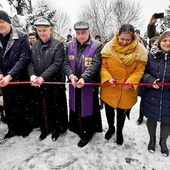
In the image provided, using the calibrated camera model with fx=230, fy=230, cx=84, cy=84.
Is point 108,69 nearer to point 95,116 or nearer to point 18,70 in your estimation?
point 95,116

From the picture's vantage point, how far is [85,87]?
11.8 ft

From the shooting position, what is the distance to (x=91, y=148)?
3.62 meters

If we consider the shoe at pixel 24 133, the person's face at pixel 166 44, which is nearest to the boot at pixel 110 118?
the person's face at pixel 166 44

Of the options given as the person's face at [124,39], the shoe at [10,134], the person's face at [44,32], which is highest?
the person's face at [44,32]

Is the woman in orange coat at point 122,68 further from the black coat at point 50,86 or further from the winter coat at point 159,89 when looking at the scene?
the black coat at point 50,86

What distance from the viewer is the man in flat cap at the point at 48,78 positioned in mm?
3475

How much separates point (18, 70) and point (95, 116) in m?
1.48

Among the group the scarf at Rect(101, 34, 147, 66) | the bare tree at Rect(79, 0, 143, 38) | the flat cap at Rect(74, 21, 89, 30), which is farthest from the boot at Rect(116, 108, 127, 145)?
the bare tree at Rect(79, 0, 143, 38)

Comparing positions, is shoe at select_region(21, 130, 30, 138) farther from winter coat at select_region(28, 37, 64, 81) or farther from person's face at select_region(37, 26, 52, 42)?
person's face at select_region(37, 26, 52, 42)

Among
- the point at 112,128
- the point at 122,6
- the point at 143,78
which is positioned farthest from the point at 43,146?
the point at 122,6

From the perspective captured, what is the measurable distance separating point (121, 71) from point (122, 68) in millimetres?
51

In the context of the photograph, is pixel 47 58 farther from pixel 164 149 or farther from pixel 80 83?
pixel 164 149

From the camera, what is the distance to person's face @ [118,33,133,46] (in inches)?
125

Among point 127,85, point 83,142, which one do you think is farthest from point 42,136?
point 127,85
